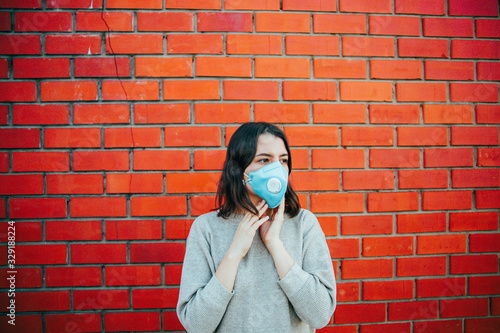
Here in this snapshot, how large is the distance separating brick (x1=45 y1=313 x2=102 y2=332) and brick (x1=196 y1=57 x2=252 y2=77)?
1.51m

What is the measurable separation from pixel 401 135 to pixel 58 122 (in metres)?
2.00

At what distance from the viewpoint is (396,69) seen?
5.93 feet

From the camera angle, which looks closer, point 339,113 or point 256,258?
point 256,258

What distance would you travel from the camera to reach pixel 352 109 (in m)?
1.78

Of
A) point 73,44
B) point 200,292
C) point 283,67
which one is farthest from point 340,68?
point 73,44

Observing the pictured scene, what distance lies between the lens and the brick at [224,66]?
67.5 inches

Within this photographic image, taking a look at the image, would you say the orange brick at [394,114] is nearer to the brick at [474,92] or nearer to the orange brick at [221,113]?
the brick at [474,92]

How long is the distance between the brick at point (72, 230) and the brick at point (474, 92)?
88.6 inches

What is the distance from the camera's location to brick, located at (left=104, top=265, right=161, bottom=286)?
169 cm

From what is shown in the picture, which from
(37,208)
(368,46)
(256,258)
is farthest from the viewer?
(368,46)

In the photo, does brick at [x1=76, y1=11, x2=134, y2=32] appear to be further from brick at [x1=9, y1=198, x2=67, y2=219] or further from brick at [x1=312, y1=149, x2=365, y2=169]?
brick at [x1=312, y1=149, x2=365, y2=169]

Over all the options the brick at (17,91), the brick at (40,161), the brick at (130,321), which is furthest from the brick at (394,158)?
the brick at (17,91)

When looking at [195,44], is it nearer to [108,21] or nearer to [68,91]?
[108,21]

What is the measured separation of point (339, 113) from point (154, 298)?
1.51m
